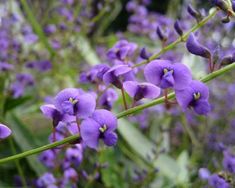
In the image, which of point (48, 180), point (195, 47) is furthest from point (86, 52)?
point (195, 47)

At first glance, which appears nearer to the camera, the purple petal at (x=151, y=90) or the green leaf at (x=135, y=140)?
the purple petal at (x=151, y=90)

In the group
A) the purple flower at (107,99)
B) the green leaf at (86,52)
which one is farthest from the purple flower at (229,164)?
the green leaf at (86,52)

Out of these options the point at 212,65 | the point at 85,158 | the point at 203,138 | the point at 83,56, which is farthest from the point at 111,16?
the point at 212,65

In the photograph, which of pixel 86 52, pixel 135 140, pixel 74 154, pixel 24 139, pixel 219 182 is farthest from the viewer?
pixel 86 52

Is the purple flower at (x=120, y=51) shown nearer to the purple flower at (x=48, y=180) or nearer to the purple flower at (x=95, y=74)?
the purple flower at (x=95, y=74)

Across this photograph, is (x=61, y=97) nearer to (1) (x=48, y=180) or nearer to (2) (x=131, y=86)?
(2) (x=131, y=86)
